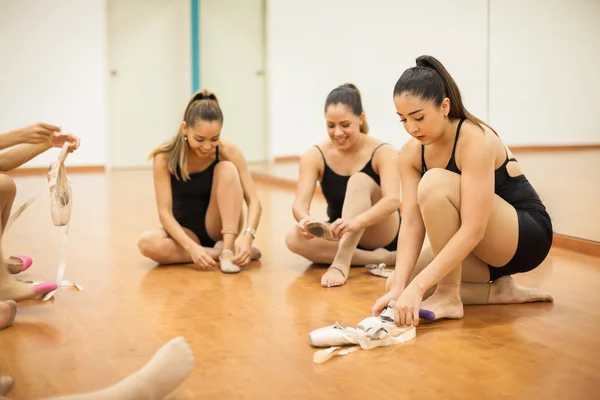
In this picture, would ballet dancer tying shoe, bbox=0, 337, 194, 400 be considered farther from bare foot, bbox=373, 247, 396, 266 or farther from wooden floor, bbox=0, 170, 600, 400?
bare foot, bbox=373, 247, 396, 266

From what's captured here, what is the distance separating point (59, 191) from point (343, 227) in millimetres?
1162

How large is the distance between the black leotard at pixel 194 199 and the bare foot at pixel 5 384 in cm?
180

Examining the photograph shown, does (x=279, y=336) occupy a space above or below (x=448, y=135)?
below

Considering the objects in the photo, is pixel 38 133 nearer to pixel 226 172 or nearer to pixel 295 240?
pixel 226 172

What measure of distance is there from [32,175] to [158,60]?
2.26 m

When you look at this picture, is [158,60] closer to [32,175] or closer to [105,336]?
[32,175]

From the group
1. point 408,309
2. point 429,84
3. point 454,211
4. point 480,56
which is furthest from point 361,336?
point 480,56

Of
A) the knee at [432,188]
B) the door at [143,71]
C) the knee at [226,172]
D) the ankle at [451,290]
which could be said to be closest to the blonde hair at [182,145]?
the knee at [226,172]

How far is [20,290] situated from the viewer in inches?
105

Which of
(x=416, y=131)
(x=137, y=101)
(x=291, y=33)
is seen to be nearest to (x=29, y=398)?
(x=416, y=131)

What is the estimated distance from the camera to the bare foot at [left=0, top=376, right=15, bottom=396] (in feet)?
5.99

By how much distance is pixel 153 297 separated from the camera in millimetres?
2953

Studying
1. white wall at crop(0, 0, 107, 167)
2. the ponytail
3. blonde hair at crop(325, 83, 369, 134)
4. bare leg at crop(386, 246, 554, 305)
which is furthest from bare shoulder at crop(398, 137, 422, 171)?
white wall at crop(0, 0, 107, 167)

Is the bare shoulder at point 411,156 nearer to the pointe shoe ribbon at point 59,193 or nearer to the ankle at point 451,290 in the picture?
the ankle at point 451,290
